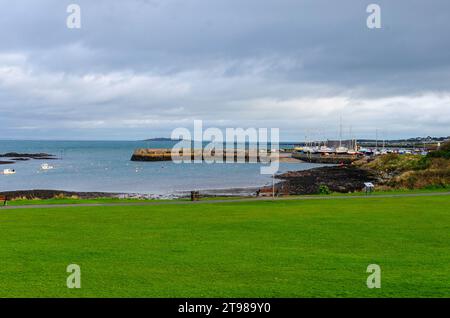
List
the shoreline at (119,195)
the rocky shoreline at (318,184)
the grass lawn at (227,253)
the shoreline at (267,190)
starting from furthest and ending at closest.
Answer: the rocky shoreline at (318,184) < the shoreline at (267,190) < the shoreline at (119,195) < the grass lawn at (227,253)

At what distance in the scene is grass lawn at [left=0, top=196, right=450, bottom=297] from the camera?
460 inches

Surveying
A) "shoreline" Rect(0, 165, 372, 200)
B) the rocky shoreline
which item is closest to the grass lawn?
the rocky shoreline

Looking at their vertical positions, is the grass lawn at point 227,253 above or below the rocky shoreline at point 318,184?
above

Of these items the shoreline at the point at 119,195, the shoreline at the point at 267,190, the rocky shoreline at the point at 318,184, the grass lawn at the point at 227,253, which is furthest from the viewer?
the rocky shoreline at the point at 318,184

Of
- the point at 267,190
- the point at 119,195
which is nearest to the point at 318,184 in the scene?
the point at 267,190

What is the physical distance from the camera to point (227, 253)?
1560cm

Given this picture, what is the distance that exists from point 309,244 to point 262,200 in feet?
65.2

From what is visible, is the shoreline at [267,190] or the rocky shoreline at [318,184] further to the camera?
the rocky shoreline at [318,184]

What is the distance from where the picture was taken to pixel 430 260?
14383mm

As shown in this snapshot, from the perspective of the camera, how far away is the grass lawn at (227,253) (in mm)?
11688

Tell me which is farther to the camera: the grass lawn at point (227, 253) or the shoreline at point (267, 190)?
the shoreline at point (267, 190)

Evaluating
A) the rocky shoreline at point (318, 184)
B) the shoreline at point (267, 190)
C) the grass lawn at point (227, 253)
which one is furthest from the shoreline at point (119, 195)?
the grass lawn at point (227, 253)

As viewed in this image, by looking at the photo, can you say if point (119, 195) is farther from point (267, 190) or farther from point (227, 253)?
point (227, 253)

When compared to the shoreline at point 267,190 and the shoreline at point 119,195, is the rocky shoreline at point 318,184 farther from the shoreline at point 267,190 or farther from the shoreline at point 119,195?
the shoreline at point 119,195
